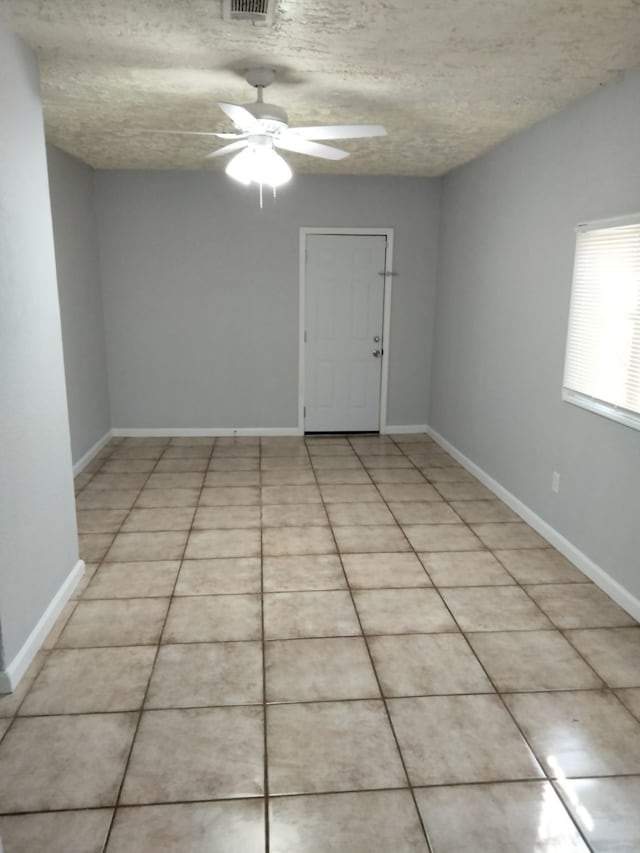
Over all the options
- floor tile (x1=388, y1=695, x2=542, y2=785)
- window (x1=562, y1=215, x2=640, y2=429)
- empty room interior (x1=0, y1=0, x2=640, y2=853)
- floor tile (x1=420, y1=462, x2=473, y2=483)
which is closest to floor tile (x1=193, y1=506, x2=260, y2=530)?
empty room interior (x1=0, y1=0, x2=640, y2=853)

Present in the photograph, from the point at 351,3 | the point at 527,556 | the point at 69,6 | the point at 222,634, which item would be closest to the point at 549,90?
the point at 351,3

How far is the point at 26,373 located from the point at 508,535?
2.79 meters

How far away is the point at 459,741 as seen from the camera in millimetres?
2035

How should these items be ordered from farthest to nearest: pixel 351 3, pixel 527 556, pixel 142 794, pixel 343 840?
pixel 527 556
pixel 351 3
pixel 142 794
pixel 343 840

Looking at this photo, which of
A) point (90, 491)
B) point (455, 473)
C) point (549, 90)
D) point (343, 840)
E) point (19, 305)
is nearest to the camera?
point (343, 840)

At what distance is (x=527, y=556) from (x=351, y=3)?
277 cm

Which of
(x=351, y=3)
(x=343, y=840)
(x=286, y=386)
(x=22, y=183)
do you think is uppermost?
(x=351, y=3)

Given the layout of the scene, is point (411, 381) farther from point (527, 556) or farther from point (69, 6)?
point (69, 6)

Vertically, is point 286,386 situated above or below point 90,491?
above

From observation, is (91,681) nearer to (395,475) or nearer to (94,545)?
(94,545)

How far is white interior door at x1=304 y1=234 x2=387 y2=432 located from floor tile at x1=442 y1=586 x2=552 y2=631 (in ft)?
10.3

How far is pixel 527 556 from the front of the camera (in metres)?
3.41

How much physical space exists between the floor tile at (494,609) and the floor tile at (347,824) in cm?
104

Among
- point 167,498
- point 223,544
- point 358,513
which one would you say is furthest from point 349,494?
point 167,498
